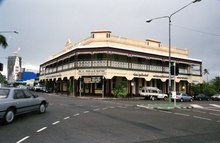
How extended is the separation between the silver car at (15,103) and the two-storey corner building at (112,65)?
877 inches

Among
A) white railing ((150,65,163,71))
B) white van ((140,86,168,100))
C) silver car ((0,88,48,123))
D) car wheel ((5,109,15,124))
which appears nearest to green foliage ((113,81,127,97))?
white van ((140,86,168,100))

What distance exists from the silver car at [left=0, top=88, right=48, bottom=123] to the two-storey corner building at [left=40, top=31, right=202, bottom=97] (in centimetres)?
2228

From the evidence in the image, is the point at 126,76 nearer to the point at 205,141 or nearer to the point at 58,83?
the point at 58,83

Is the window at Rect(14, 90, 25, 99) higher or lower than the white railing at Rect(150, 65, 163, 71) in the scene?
lower

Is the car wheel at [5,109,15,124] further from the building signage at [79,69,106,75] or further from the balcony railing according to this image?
the balcony railing

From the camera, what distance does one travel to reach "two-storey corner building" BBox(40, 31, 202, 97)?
116 ft

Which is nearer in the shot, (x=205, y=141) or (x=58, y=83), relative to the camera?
(x=205, y=141)

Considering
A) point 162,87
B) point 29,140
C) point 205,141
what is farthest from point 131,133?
point 162,87

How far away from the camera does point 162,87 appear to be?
45.2 m

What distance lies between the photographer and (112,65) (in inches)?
1391

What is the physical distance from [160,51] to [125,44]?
349 inches

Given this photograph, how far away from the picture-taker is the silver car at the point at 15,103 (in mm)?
10031

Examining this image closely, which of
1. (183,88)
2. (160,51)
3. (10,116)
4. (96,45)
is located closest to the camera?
(10,116)

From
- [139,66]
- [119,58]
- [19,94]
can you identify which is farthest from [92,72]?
[19,94]
